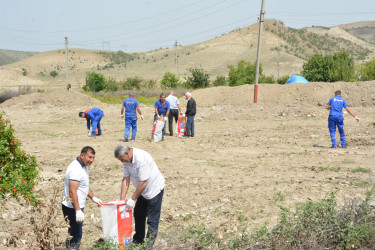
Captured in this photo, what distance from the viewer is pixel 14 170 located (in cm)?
599

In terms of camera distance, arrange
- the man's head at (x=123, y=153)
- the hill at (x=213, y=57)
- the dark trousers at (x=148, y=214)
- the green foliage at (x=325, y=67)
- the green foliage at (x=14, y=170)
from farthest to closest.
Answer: the hill at (x=213, y=57), the green foliage at (x=325, y=67), the green foliage at (x=14, y=170), the dark trousers at (x=148, y=214), the man's head at (x=123, y=153)

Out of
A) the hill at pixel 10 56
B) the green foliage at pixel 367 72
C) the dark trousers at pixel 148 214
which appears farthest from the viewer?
the hill at pixel 10 56

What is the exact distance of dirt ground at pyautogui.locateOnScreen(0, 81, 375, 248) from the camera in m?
→ 6.56

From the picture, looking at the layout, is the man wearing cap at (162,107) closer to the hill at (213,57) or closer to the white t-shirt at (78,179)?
the white t-shirt at (78,179)

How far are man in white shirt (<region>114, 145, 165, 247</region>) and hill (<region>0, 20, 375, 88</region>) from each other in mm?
64613

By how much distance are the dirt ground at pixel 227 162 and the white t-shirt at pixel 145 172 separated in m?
0.64

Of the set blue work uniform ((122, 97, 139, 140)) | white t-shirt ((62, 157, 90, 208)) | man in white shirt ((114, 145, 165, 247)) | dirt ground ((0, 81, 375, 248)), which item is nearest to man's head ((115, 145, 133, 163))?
man in white shirt ((114, 145, 165, 247))

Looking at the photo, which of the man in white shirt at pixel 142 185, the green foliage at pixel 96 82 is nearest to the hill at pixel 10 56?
the green foliage at pixel 96 82

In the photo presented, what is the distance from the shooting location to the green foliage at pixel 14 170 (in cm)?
580

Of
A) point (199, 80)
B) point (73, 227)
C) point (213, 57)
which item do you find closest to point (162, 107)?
point (73, 227)

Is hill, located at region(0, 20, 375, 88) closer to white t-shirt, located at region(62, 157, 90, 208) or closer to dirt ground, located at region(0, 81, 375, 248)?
dirt ground, located at region(0, 81, 375, 248)

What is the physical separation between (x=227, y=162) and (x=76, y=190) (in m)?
5.71

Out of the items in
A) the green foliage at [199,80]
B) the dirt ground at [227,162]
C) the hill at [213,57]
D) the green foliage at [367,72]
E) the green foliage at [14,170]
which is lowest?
the dirt ground at [227,162]

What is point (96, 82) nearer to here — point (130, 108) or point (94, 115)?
point (94, 115)
